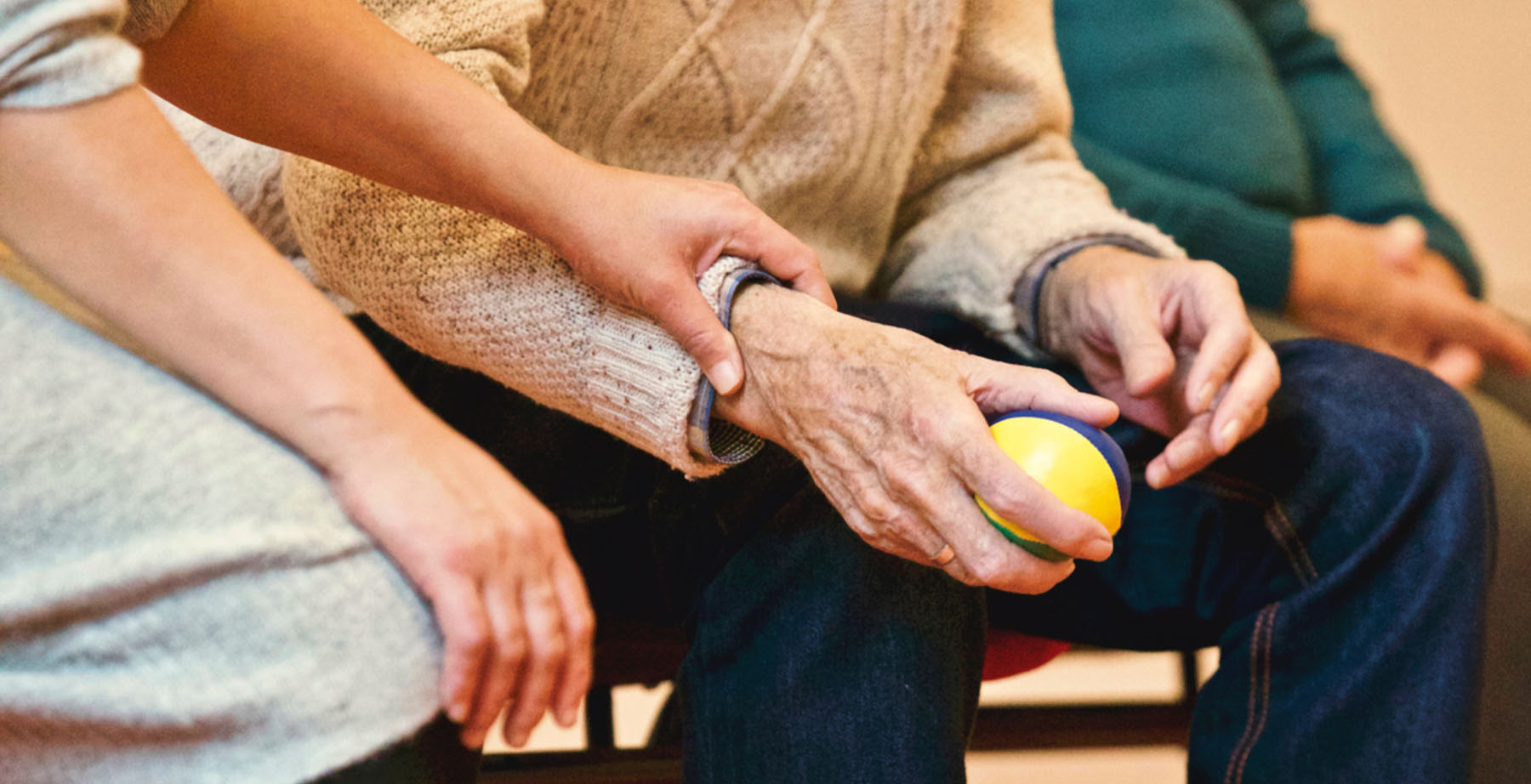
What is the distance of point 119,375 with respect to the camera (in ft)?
1.40

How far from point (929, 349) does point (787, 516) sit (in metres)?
0.17

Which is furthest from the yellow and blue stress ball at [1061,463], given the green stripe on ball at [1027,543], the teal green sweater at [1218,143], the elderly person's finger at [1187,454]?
the teal green sweater at [1218,143]

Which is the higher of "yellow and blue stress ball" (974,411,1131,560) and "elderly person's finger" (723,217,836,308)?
"elderly person's finger" (723,217,836,308)

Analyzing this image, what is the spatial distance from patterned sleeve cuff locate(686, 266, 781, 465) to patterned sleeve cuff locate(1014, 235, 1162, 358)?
0.29 m

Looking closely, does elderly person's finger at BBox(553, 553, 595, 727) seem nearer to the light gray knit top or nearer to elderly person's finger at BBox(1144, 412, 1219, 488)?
the light gray knit top

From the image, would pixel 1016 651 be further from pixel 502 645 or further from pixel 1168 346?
pixel 502 645

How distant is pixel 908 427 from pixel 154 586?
0.36 metres

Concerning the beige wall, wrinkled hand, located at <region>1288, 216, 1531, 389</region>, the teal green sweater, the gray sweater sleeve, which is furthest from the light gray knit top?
the beige wall

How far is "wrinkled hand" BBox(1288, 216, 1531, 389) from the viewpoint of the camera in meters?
1.27

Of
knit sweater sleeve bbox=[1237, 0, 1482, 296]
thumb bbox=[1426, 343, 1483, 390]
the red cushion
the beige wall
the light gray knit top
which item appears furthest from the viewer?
the beige wall

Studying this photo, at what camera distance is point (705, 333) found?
611 millimetres

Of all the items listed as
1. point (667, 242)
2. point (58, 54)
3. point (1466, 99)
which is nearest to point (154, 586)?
point (58, 54)

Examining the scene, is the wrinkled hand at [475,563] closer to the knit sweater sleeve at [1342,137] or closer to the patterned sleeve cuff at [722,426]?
the patterned sleeve cuff at [722,426]

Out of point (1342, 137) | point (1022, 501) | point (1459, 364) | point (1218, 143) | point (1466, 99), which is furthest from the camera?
point (1466, 99)
